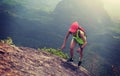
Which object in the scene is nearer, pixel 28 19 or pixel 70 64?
pixel 70 64

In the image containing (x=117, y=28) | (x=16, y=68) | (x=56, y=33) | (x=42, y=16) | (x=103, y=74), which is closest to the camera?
(x=16, y=68)

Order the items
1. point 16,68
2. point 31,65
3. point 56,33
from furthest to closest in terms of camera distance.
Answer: point 56,33
point 31,65
point 16,68

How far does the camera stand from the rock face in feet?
26.3

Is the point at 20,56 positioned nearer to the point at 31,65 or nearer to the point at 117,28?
the point at 31,65

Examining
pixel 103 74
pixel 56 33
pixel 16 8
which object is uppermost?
pixel 16 8

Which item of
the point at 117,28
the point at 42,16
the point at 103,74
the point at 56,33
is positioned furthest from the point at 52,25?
the point at 103,74

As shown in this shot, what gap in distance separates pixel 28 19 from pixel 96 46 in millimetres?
31068

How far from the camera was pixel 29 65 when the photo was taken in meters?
8.84

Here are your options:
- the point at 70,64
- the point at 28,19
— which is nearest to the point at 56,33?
the point at 28,19

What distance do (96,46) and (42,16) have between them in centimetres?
Answer: 3491

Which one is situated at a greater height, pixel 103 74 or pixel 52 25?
pixel 52 25

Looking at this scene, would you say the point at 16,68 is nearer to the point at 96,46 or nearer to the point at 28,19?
the point at 96,46

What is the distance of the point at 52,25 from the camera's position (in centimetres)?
8131

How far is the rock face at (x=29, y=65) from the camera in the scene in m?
8.02
